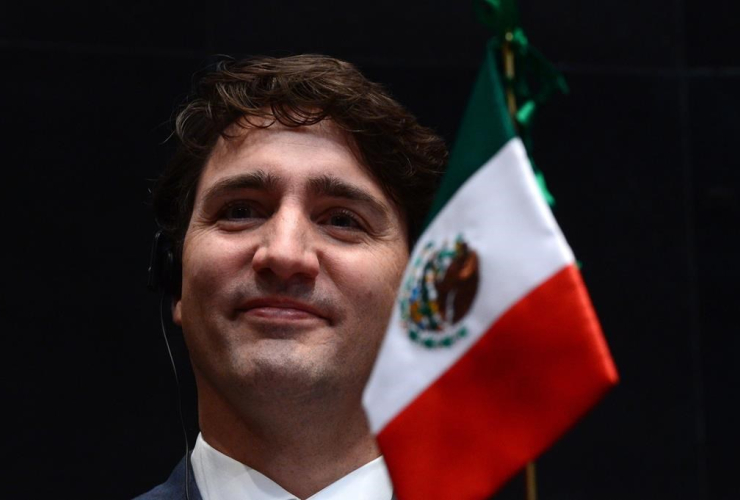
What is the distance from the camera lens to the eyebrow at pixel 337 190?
1.97 meters

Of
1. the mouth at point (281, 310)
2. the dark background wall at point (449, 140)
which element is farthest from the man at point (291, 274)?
the dark background wall at point (449, 140)

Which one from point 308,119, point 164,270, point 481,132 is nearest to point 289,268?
point 308,119

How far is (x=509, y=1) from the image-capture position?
57.4 inches

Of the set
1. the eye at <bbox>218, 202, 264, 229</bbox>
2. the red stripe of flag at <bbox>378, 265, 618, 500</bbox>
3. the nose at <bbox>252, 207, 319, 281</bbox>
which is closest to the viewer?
the red stripe of flag at <bbox>378, 265, 618, 500</bbox>

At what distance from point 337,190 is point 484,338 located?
630 mm

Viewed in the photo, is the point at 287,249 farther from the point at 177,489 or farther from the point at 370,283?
the point at 177,489

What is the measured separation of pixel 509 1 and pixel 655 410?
179 centimetres

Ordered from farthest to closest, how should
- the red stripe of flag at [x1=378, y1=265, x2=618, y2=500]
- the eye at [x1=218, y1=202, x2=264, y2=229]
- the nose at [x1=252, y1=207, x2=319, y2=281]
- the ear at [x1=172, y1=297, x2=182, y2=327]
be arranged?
1. the ear at [x1=172, y1=297, x2=182, y2=327]
2. the eye at [x1=218, y1=202, x2=264, y2=229]
3. the nose at [x1=252, y1=207, x2=319, y2=281]
4. the red stripe of flag at [x1=378, y1=265, x2=618, y2=500]

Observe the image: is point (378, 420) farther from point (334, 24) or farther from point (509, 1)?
point (334, 24)

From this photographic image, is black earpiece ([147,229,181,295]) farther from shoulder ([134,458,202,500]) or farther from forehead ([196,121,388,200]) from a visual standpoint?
shoulder ([134,458,202,500])

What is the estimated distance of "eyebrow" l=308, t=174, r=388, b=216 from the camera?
6.47ft

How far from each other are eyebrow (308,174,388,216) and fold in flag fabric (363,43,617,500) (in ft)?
1.58

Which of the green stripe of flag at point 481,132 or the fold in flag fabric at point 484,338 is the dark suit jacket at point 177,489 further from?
the green stripe of flag at point 481,132

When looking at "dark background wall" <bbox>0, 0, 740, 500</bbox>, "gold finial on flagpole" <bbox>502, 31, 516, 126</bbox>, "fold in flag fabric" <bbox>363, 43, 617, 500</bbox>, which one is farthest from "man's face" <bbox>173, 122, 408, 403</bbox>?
"dark background wall" <bbox>0, 0, 740, 500</bbox>
